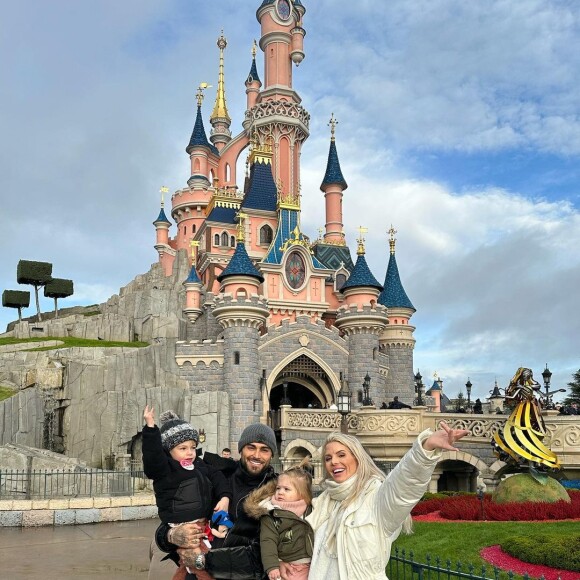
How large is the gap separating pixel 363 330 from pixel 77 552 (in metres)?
20.3

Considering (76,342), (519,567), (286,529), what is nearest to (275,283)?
(76,342)

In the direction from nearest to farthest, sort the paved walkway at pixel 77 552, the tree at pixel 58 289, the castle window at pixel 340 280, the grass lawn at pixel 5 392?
the paved walkway at pixel 77 552
the grass lawn at pixel 5 392
the castle window at pixel 340 280
the tree at pixel 58 289

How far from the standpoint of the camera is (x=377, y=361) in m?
29.1

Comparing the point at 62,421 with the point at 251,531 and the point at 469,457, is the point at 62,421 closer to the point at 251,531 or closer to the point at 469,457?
the point at 469,457

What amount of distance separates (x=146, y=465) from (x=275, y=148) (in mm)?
35982

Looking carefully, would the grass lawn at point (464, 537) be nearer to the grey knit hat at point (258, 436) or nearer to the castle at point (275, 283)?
the grey knit hat at point (258, 436)

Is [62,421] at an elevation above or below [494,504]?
above

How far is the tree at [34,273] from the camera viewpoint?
4016cm

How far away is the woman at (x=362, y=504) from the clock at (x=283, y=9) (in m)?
41.3

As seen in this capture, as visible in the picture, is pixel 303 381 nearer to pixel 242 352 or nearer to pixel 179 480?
pixel 242 352

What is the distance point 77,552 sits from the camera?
9555 mm

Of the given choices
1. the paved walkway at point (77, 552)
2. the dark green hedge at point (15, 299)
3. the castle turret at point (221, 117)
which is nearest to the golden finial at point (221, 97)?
the castle turret at point (221, 117)

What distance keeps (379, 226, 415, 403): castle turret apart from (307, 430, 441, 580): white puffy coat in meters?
27.6

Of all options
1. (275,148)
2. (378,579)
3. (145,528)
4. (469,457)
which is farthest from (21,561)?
(275,148)
